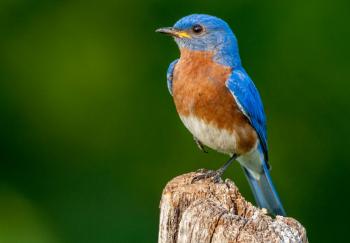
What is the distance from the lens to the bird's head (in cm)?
867

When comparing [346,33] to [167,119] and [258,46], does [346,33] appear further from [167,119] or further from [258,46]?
[167,119]

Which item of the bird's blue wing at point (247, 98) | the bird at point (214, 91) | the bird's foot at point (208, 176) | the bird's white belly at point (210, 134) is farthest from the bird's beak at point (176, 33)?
the bird's foot at point (208, 176)

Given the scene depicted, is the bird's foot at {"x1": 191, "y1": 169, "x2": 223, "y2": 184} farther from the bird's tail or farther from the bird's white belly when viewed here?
the bird's tail

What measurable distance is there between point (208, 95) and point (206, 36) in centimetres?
60

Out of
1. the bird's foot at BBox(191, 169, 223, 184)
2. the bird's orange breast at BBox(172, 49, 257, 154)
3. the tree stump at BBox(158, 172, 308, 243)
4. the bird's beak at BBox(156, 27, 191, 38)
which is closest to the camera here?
the tree stump at BBox(158, 172, 308, 243)

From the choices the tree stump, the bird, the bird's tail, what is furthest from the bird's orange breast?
the tree stump

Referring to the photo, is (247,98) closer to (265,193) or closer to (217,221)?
(265,193)

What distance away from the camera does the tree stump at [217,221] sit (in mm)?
5793

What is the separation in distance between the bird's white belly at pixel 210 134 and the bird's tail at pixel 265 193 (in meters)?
0.78

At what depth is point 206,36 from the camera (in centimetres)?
870

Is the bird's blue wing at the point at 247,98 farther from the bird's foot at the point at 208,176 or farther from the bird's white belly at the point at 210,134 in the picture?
the bird's foot at the point at 208,176

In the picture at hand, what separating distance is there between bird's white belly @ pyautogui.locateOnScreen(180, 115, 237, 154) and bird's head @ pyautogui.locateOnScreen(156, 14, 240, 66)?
55cm

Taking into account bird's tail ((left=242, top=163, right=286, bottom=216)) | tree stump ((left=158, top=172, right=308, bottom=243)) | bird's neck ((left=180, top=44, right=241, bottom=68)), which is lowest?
bird's tail ((left=242, top=163, right=286, bottom=216))

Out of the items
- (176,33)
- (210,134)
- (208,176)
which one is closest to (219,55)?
(176,33)
